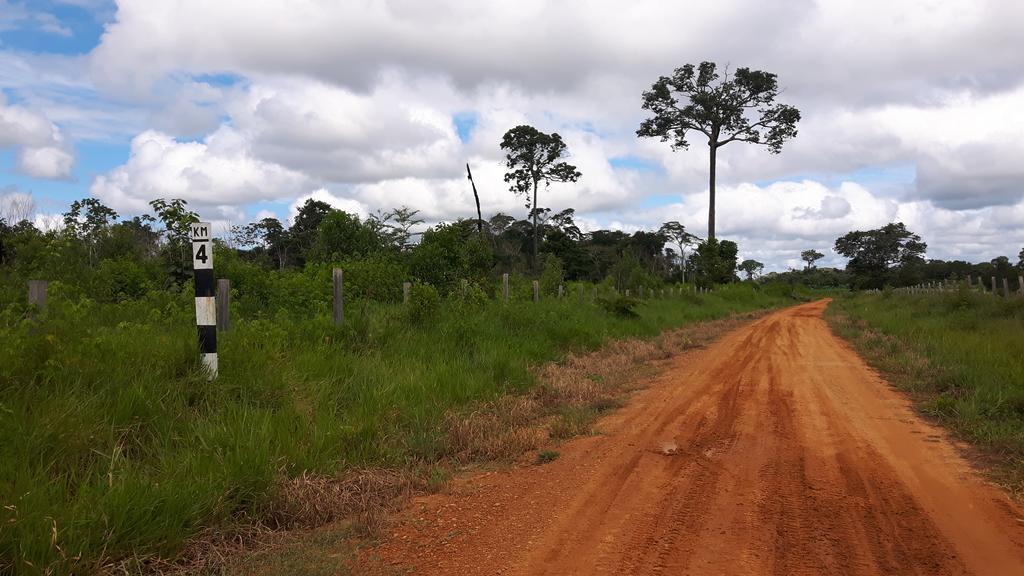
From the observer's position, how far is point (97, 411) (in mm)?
4539

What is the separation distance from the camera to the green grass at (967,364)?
6.11 metres

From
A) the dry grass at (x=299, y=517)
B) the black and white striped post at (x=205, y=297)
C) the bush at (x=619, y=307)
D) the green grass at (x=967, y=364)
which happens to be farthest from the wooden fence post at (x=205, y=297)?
the bush at (x=619, y=307)

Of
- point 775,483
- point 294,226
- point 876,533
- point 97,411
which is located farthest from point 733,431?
point 294,226

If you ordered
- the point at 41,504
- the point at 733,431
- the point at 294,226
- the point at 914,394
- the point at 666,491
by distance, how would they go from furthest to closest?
the point at 294,226 → the point at 914,394 → the point at 733,431 → the point at 666,491 → the point at 41,504

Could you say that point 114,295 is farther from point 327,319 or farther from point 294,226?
point 294,226

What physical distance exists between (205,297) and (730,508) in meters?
4.73

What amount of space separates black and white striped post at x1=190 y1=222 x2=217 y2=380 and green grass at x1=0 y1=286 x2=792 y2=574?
135 millimetres

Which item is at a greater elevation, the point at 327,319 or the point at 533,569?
the point at 327,319

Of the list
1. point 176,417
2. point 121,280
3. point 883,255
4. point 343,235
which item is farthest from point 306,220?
point 883,255

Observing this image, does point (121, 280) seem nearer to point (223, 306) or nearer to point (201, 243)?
point (223, 306)

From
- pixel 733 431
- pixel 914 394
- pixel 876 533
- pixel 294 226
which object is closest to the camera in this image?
pixel 876 533

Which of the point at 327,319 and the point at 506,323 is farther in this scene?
the point at 506,323

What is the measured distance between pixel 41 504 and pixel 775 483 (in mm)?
4684

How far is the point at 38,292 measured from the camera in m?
5.37
